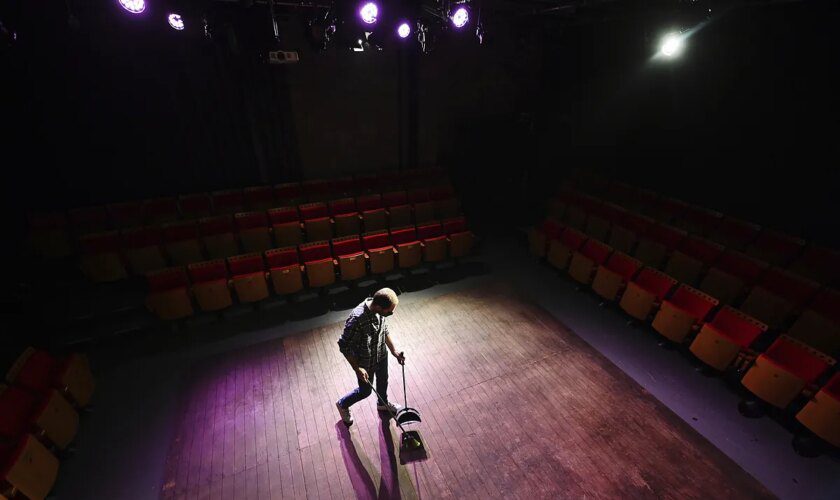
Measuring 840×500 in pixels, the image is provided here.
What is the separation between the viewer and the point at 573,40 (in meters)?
8.88

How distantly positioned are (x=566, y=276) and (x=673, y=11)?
4.30 m

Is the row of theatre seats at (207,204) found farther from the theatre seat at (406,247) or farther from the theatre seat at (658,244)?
the theatre seat at (658,244)

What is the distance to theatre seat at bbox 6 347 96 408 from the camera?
3619 mm

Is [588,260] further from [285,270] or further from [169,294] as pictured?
[169,294]

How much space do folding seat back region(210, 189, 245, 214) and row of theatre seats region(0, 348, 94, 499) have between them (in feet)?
10.9

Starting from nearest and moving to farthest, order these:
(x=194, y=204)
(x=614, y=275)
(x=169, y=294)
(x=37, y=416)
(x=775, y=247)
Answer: (x=37, y=416), (x=169, y=294), (x=614, y=275), (x=775, y=247), (x=194, y=204)

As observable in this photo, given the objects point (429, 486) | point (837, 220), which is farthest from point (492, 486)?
point (837, 220)

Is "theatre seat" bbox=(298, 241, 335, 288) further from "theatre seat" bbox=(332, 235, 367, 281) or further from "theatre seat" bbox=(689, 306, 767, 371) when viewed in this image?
"theatre seat" bbox=(689, 306, 767, 371)

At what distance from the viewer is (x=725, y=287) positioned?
16.7 feet

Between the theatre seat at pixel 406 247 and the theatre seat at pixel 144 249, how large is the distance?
11.5 feet

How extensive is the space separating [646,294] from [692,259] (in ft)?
3.91

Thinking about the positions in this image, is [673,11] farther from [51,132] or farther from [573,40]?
[51,132]

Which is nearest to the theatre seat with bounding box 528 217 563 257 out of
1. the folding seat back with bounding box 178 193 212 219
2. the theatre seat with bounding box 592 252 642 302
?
the theatre seat with bounding box 592 252 642 302

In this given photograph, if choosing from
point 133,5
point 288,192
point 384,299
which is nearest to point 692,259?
point 384,299
